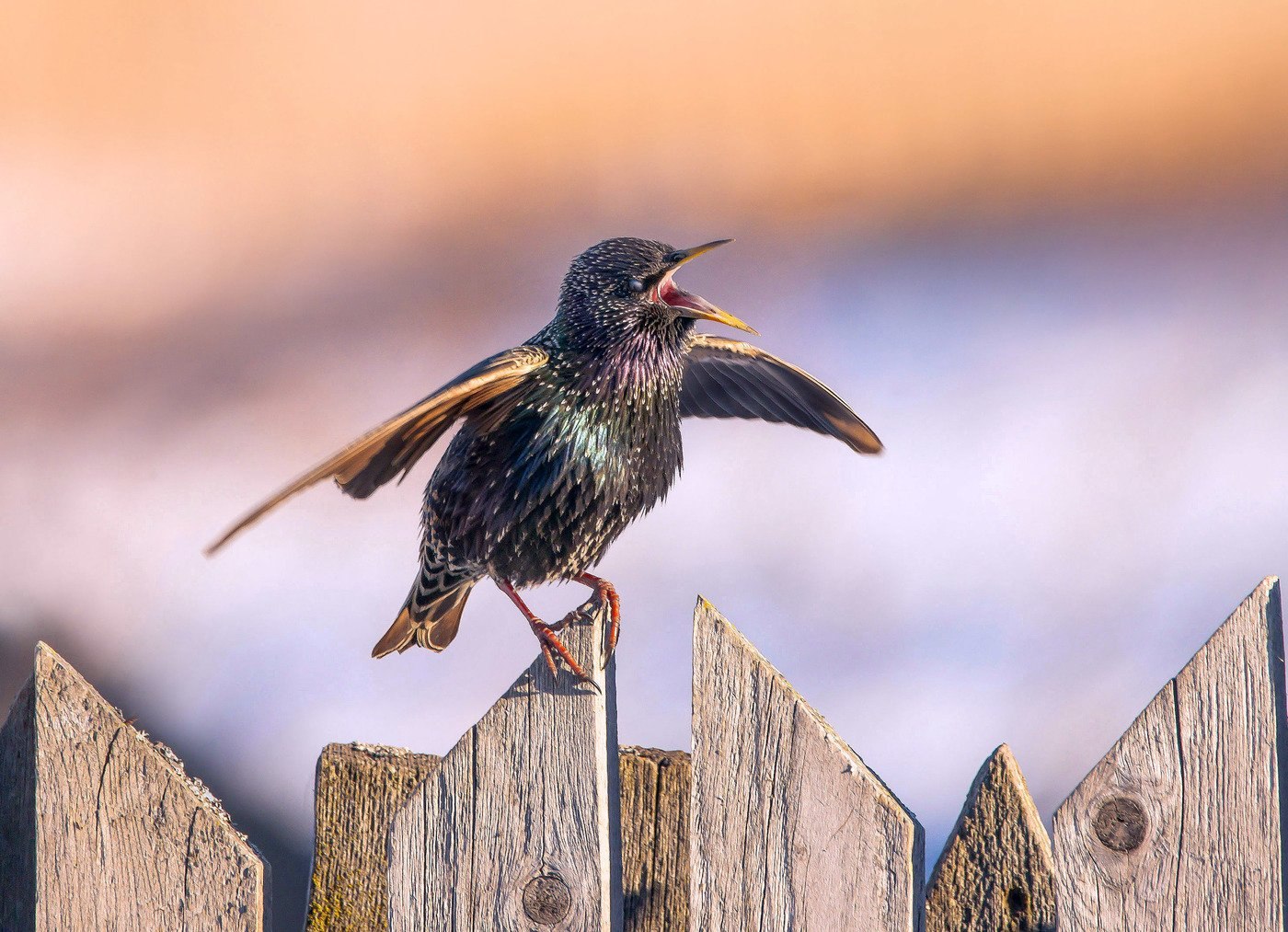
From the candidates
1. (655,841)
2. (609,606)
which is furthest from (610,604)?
(655,841)

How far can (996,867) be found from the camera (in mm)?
1986

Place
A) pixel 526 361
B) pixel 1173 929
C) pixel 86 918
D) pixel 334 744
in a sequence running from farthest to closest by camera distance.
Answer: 1. pixel 526 361
2. pixel 334 744
3. pixel 86 918
4. pixel 1173 929

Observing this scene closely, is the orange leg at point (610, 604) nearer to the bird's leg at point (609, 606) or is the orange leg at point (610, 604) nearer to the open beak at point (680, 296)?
the bird's leg at point (609, 606)

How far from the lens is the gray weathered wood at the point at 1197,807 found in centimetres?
187

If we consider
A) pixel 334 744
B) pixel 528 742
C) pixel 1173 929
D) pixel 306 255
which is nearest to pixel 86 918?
pixel 334 744

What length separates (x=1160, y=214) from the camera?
395 cm

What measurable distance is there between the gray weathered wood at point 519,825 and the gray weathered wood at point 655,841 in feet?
0.51

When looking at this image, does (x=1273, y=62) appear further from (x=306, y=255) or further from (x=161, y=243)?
(x=161, y=243)

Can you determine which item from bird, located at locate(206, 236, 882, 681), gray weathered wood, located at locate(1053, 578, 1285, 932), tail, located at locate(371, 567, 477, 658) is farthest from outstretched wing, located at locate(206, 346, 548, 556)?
gray weathered wood, located at locate(1053, 578, 1285, 932)

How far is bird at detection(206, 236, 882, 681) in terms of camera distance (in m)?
2.83

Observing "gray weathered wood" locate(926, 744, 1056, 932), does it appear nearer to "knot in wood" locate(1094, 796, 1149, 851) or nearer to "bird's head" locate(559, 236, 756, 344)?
"knot in wood" locate(1094, 796, 1149, 851)

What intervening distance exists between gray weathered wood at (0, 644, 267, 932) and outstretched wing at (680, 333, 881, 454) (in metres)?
1.52

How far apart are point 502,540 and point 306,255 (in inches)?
56.6

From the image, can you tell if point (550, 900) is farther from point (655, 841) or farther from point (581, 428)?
point (581, 428)
